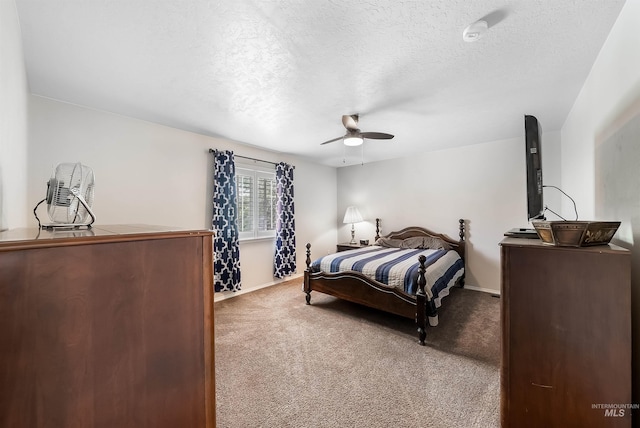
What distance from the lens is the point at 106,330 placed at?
2.31 feet

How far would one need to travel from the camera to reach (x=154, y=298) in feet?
2.63

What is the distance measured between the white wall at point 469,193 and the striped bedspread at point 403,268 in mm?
482

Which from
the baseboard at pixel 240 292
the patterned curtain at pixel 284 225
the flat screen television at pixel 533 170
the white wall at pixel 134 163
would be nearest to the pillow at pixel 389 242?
the patterned curtain at pixel 284 225

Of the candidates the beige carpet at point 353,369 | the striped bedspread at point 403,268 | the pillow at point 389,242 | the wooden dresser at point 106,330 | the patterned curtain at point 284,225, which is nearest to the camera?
the wooden dresser at point 106,330

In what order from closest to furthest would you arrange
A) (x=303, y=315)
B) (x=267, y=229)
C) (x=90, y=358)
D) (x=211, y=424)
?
(x=90, y=358), (x=211, y=424), (x=303, y=315), (x=267, y=229)

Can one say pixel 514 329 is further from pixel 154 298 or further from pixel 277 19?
pixel 277 19

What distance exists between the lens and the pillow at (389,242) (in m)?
4.46

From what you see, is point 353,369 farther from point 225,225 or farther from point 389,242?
point 389,242

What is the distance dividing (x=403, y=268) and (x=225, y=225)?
241cm

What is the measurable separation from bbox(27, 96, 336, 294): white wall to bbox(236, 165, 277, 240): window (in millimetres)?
228

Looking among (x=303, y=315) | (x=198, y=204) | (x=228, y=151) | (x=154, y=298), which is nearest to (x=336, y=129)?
(x=228, y=151)

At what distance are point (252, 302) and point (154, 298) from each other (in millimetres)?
2849

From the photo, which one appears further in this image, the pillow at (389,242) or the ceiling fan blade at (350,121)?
the pillow at (389,242)

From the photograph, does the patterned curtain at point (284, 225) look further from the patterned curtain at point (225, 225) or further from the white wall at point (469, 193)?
the white wall at point (469, 193)
